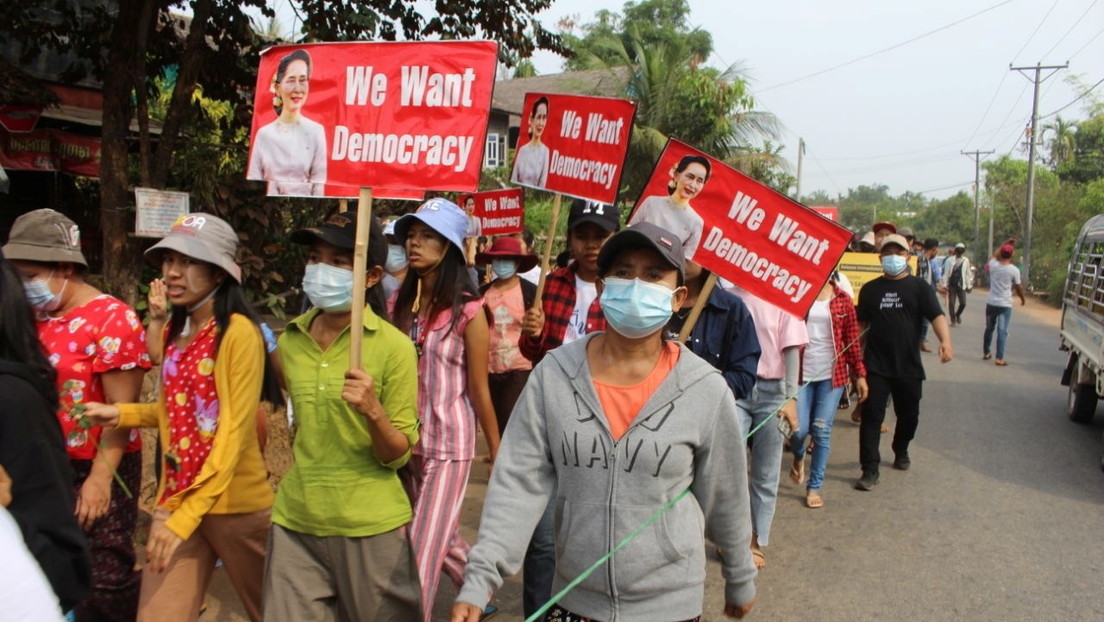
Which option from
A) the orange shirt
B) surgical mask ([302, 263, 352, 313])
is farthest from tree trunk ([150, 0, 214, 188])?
the orange shirt

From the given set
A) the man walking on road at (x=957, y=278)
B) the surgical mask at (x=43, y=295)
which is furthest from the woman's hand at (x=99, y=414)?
the man walking on road at (x=957, y=278)

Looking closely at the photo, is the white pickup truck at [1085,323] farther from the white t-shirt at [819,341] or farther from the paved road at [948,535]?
the white t-shirt at [819,341]

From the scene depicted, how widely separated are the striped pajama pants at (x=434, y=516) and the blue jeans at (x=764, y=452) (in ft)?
6.90

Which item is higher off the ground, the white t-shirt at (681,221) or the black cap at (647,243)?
the white t-shirt at (681,221)

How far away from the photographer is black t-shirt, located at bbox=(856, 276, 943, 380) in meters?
6.91

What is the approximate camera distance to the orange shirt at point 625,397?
7.89 feet

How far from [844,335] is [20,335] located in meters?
5.56

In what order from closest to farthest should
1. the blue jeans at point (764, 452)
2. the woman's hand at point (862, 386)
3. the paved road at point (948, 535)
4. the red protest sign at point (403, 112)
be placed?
the red protest sign at point (403, 112)
the paved road at point (948, 535)
the blue jeans at point (764, 452)
the woman's hand at point (862, 386)

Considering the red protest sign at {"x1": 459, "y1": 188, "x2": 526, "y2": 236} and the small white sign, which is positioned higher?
the red protest sign at {"x1": 459, "y1": 188, "x2": 526, "y2": 236}

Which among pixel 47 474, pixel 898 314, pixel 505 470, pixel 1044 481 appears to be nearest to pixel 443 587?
pixel 505 470

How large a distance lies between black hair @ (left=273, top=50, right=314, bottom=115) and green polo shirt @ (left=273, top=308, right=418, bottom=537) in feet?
3.14

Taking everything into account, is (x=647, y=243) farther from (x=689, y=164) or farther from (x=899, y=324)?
(x=899, y=324)

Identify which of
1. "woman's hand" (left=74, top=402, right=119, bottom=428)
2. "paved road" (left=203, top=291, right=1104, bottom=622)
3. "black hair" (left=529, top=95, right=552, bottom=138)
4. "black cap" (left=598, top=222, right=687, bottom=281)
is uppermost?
"black hair" (left=529, top=95, right=552, bottom=138)

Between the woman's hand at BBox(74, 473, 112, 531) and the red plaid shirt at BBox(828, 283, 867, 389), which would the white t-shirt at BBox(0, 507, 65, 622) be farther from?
the red plaid shirt at BBox(828, 283, 867, 389)
